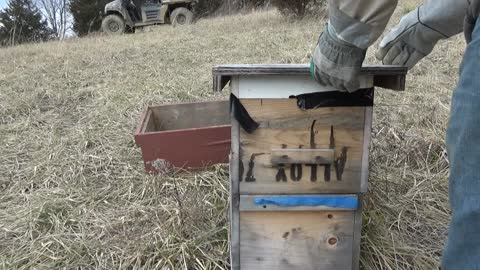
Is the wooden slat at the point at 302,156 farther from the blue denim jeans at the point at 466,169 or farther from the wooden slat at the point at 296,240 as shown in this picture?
the blue denim jeans at the point at 466,169

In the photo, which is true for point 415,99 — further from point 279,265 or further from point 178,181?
point 279,265

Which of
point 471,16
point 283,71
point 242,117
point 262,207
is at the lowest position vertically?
point 262,207

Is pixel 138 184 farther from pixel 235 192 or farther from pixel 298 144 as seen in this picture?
pixel 298 144

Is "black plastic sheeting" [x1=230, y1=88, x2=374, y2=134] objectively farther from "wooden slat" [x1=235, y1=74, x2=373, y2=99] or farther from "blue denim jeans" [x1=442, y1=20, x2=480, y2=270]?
"blue denim jeans" [x1=442, y1=20, x2=480, y2=270]

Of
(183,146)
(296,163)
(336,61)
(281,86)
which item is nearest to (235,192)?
(296,163)

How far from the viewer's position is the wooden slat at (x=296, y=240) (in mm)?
1444

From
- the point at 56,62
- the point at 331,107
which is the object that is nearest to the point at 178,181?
the point at 331,107

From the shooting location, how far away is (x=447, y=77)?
3615 millimetres

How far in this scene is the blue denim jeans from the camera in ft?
2.14

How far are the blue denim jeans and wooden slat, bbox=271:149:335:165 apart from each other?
0.64 m

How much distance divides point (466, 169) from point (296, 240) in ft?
2.77

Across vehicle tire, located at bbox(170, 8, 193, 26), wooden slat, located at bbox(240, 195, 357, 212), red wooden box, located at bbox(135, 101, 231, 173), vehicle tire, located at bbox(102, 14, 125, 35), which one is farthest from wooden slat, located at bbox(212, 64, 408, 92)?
vehicle tire, located at bbox(102, 14, 125, 35)

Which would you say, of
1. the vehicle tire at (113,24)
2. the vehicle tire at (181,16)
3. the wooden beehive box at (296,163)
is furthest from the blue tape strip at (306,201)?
the vehicle tire at (113,24)

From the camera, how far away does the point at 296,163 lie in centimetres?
137
